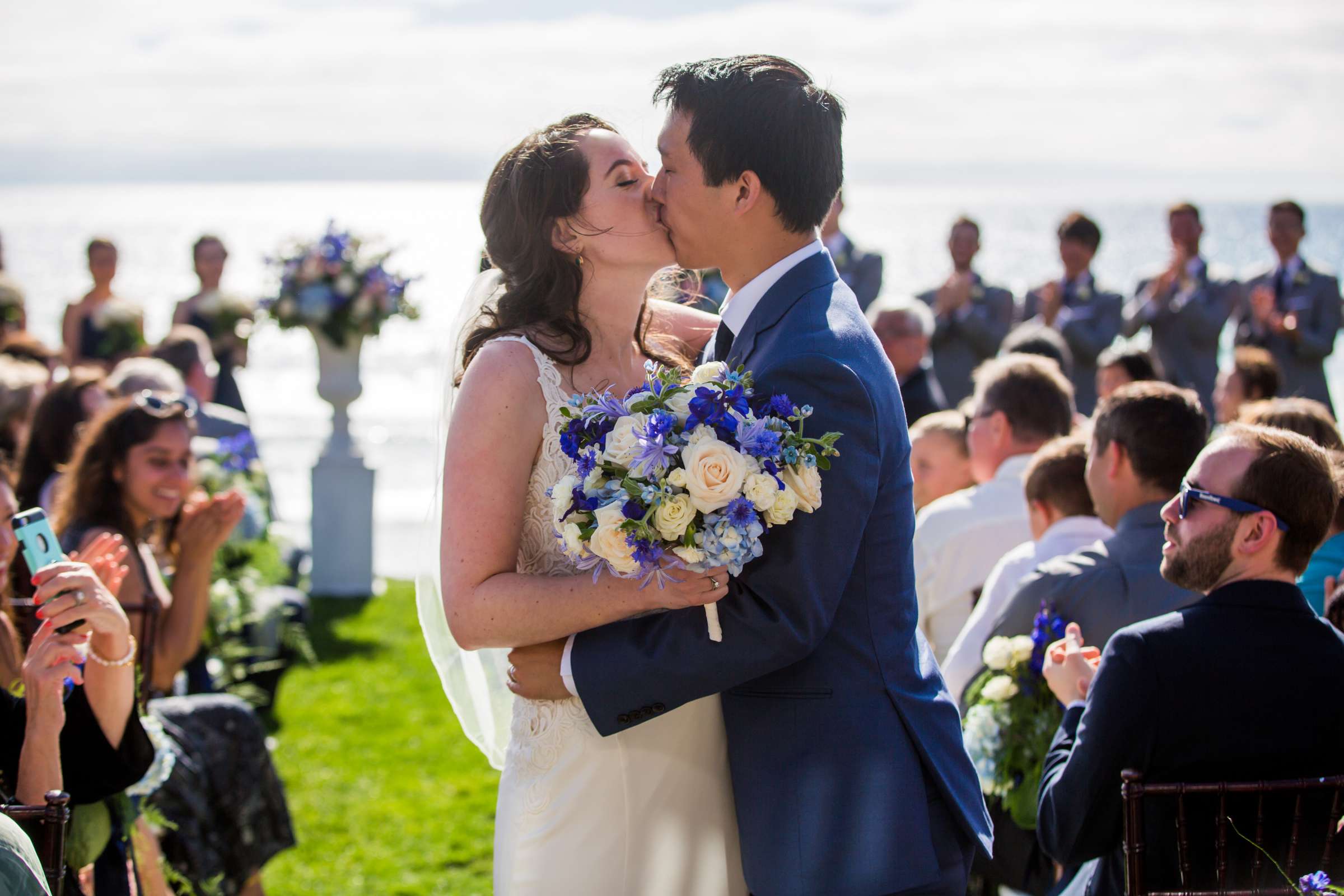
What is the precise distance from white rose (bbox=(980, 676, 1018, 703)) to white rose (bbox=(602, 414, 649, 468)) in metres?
1.70

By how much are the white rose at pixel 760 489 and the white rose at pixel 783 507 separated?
2 centimetres

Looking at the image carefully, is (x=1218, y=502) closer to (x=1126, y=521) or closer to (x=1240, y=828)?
(x=1240, y=828)

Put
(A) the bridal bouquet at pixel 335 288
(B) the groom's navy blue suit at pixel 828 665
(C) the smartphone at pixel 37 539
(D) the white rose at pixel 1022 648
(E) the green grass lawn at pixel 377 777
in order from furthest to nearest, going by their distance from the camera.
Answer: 1. (A) the bridal bouquet at pixel 335 288
2. (E) the green grass lawn at pixel 377 777
3. (D) the white rose at pixel 1022 648
4. (C) the smartphone at pixel 37 539
5. (B) the groom's navy blue suit at pixel 828 665

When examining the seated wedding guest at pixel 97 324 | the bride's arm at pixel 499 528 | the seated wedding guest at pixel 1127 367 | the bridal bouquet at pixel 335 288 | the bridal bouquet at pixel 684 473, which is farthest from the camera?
the seated wedding guest at pixel 97 324

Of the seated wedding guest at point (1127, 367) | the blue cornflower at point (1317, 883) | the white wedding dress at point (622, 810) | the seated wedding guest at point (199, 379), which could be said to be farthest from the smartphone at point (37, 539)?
the seated wedding guest at point (1127, 367)

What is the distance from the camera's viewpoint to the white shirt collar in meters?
2.50

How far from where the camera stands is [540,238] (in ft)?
9.16

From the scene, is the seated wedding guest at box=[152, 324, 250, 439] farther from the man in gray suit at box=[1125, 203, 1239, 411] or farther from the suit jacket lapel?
the man in gray suit at box=[1125, 203, 1239, 411]

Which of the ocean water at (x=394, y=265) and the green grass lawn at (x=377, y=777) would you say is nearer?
the green grass lawn at (x=377, y=777)

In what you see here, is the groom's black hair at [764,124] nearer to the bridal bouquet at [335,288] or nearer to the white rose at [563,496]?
the white rose at [563,496]

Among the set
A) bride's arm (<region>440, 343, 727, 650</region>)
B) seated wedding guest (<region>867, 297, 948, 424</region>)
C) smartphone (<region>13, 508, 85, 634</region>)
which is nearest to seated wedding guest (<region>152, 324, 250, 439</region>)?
seated wedding guest (<region>867, 297, 948, 424</region>)

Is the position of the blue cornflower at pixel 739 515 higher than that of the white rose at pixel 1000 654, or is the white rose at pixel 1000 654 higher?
the blue cornflower at pixel 739 515

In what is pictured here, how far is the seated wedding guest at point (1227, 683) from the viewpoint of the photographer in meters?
2.60

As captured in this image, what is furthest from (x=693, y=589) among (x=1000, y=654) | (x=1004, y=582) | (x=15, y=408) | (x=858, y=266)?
(x=858, y=266)
